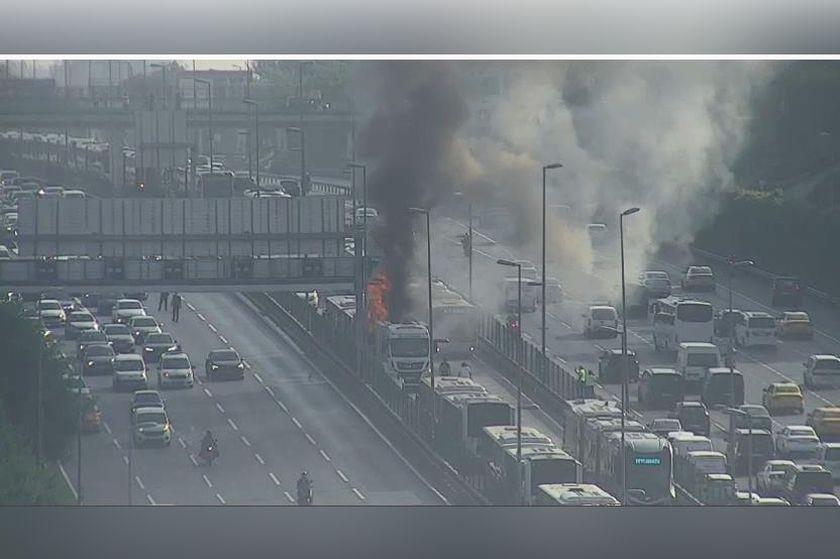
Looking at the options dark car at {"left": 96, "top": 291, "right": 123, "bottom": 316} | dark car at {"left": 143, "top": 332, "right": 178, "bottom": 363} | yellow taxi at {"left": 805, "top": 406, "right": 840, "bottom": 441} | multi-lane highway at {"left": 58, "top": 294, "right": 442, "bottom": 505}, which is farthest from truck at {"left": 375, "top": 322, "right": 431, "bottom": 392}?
yellow taxi at {"left": 805, "top": 406, "right": 840, "bottom": 441}

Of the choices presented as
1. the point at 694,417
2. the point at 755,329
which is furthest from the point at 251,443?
the point at 755,329

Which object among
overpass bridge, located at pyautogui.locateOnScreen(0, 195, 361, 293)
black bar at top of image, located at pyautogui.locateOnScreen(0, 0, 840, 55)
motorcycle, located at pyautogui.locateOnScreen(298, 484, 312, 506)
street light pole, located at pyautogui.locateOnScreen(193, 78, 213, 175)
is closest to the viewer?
black bar at top of image, located at pyautogui.locateOnScreen(0, 0, 840, 55)

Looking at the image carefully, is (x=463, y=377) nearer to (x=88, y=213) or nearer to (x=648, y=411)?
(x=648, y=411)

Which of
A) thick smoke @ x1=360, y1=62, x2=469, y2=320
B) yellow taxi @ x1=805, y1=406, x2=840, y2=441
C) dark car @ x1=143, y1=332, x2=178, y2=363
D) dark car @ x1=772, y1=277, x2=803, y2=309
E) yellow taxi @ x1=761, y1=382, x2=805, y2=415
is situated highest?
thick smoke @ x1=360, y1=62, x2=469, y2=320

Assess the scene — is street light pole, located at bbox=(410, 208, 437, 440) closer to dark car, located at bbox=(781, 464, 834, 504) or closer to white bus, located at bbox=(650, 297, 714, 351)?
white bus, located at bbox=(650, 297, 714, 351)

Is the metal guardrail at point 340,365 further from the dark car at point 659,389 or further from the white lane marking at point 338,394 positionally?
the dark car at point 659,389

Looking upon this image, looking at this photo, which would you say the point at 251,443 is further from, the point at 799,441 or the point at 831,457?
the point at 831,457
